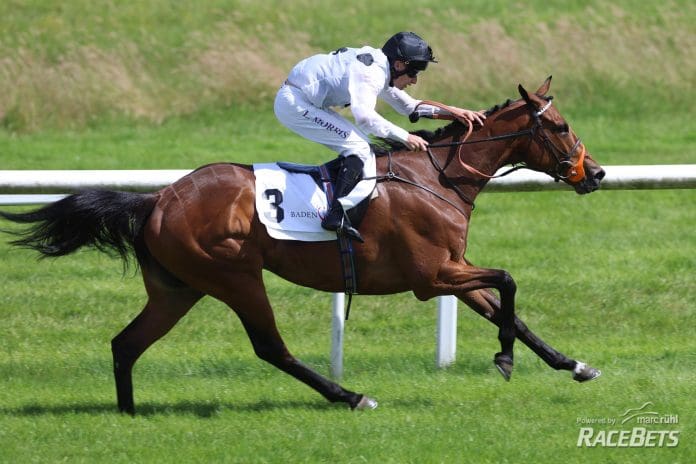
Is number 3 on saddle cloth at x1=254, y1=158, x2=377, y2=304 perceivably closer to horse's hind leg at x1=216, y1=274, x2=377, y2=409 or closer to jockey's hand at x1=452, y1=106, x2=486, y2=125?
horse's hind leg at x1=216, y1=274, x2=377, y2=409

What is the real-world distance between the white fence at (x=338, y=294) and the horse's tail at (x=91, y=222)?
0.53m

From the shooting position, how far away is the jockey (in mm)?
6000

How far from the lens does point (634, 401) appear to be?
6.04m

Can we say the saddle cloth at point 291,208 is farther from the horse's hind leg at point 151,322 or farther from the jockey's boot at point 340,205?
the horse's hind leg at point 151,322

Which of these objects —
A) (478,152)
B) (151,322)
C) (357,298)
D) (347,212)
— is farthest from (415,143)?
(357,298)

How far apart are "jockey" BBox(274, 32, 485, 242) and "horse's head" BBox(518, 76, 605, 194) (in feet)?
2.03

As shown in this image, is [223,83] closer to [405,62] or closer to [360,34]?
[360,34]

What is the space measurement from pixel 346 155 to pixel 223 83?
9.97 m

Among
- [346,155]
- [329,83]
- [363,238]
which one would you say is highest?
[329,83]

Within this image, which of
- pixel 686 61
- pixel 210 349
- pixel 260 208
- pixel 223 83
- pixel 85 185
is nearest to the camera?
pixel 260 208

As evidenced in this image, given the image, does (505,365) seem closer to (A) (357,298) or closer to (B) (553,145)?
(B) (553,145)

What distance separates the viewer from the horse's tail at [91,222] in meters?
6.16

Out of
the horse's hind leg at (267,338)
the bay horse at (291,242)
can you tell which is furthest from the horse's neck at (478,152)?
the horse's hind leg at (267,338)

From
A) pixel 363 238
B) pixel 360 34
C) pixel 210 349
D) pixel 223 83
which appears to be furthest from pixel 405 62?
pixel 360 34
